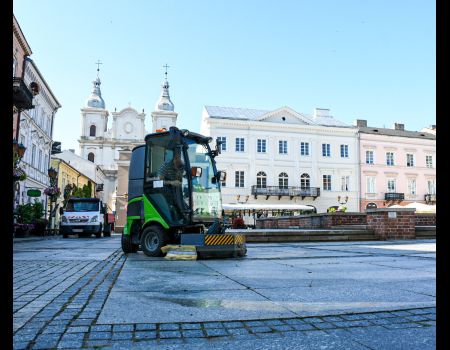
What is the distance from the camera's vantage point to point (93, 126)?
8425 cm

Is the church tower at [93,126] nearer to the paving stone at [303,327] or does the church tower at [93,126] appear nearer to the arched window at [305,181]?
the arched window at [305,181]

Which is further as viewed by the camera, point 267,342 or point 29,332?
point 29,332

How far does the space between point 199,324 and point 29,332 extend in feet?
3.51

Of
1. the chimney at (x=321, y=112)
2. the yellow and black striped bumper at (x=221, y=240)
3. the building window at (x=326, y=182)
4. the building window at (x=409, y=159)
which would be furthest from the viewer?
the chimney at (x=321, y=112)

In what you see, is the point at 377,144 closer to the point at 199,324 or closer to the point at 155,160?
the point at 155,160

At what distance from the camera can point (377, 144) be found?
5028 cm

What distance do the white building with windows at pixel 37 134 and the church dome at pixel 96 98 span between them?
1884 inches

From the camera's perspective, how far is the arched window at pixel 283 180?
47500mm

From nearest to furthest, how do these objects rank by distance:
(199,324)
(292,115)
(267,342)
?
(267,342) → (199,324) → (292,115)

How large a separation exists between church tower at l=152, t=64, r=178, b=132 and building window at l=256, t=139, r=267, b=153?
130 ft

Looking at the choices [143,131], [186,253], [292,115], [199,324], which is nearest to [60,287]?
[199,324]

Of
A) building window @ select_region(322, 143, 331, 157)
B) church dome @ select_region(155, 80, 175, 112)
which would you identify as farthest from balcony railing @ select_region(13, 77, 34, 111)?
church dome @ select_region(155, 80, 175, 112)

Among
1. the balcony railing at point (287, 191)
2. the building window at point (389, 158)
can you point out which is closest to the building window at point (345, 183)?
the balcony railing at point (287, 191)

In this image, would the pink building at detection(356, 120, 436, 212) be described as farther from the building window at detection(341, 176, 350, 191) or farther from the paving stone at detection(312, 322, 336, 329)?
the paving stone at detection(312, 322, 336, 329)
